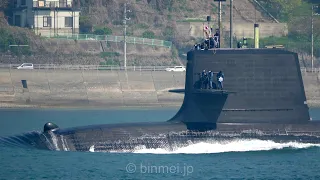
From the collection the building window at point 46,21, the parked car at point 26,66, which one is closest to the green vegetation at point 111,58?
the building window at point 46,21

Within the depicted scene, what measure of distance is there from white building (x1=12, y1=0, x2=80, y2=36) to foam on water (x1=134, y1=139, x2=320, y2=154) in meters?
42.5

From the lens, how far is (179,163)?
32656 mm

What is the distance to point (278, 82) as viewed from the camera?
3572 cm

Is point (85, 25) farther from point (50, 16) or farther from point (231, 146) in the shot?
point (231, 146)

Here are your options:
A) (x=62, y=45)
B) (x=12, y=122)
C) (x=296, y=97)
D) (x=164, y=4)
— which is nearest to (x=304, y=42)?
(x=164, y=4)


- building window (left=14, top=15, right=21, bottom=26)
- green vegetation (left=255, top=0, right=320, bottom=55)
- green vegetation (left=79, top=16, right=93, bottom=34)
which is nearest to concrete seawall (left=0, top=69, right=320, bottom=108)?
green vegetation (left=255, top=0, right=320, bottom=55)

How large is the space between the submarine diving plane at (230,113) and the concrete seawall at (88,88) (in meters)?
24.4

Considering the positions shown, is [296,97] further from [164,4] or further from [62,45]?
[164,4]

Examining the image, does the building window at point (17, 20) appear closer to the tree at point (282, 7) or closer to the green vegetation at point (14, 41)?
the green vegetation at point (14, 41)

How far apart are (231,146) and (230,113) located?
1173 mm

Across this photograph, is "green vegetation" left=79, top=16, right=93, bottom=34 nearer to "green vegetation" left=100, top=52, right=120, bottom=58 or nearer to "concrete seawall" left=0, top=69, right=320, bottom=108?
"green vegetation" left=100, top=52, right=120, bottom=58

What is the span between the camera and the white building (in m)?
76.9

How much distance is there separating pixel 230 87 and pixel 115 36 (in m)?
41.8

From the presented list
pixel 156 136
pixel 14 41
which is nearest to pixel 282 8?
pixel 14 41
